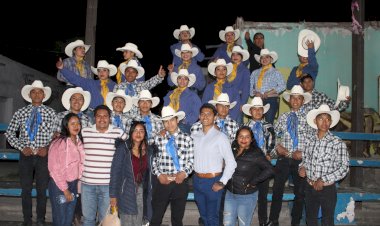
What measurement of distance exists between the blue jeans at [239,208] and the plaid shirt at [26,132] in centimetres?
355

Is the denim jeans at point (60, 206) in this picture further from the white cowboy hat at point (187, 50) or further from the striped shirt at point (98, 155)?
the white cowboy hat at point (187, 50)

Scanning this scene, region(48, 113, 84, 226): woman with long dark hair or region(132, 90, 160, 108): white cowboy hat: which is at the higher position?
region(132, 90, 160, 108): white cowboy hat

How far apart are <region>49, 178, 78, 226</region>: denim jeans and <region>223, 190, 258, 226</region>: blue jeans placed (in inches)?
92.5

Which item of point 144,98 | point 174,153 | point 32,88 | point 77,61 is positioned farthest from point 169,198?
point 77,61

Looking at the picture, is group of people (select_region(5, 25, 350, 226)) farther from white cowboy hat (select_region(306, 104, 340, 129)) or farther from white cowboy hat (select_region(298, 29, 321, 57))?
white cowboy hat (select_region(298, 29, 321, 57))

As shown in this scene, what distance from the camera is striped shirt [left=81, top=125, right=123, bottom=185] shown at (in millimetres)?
6133

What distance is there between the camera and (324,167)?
20.5 ft

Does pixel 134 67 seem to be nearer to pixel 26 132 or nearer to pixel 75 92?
pixel 75 92

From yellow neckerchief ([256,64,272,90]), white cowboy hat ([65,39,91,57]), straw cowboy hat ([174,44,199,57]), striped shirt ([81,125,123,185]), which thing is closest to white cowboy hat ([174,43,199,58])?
straw cowboy hat ([174,44,199,57])

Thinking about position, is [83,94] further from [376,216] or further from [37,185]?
[376,216]

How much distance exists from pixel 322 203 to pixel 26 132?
527 cm

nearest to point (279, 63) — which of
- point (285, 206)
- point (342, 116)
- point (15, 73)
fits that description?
point (342, 116)

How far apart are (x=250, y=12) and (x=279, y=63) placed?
43.5 feet

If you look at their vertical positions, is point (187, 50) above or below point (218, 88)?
above
